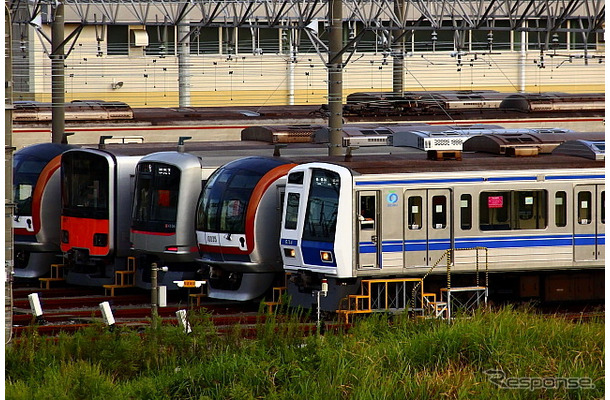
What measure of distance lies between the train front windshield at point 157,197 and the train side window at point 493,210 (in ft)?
14.4

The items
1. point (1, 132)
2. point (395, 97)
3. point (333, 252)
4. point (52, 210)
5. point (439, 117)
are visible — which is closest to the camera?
point (1, 132)

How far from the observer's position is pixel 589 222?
1928 cm

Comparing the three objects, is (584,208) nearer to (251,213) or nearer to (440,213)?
A: (440,213)

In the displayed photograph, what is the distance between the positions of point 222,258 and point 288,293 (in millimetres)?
1100

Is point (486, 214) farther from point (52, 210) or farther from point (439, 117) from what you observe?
point (439, 117)

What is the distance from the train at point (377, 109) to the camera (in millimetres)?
30156

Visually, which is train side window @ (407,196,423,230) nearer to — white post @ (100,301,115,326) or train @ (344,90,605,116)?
white post @ (100,301,115,326)

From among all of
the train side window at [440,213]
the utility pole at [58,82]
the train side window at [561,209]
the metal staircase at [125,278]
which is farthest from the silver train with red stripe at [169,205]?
the utility pole at [58,82]

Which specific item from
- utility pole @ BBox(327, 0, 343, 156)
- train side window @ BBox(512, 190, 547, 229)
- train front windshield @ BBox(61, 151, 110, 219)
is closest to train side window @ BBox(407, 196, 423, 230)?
train side window @ BBox(512, 190, 547, 229)

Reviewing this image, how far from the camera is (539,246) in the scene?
19031mm

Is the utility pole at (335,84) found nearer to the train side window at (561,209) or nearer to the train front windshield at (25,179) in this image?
the train side window at (561,209)

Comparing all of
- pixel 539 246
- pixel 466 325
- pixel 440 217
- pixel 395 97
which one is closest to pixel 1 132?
pixel 466 325

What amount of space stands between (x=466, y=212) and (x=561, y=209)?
53.8 inches

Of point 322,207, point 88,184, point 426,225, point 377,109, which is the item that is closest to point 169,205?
point 88,184
